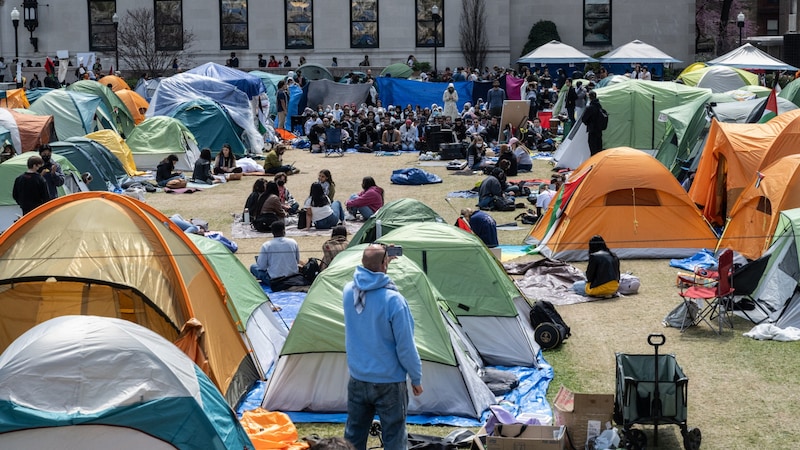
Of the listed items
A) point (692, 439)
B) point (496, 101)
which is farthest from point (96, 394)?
point (496, 101)

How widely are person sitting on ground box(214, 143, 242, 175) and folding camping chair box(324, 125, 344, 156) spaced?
4968 mm

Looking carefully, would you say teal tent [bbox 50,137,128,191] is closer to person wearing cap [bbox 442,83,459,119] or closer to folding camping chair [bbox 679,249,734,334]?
folding camping chair [bbox 679,249,734,334]

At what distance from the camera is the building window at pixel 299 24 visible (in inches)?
1882

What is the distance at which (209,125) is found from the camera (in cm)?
2948

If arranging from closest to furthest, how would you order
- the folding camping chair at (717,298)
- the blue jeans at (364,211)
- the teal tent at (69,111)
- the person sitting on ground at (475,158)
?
the folding camping chair at (717,298) < the blue jeans at (364,211) < the person sitting on ground at (475,158) < the teal tent at (69,111)

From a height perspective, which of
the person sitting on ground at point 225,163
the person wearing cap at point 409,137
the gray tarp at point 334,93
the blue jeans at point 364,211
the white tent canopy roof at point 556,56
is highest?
the white tent canopy roof at point 556,56

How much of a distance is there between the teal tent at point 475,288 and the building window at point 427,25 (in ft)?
118

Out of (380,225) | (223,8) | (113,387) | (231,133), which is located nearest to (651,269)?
(380,225)

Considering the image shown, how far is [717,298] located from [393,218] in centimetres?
409

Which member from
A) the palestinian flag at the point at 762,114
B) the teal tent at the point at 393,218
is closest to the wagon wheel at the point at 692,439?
the teal tent at the point at 393,218

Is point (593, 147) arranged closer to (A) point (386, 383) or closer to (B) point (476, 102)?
(B) point (476, 102)

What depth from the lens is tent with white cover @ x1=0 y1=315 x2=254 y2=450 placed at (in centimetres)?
737

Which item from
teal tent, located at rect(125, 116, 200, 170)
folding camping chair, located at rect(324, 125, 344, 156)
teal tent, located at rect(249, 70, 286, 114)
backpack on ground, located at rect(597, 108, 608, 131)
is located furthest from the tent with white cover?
teal tent, located at rect(249, 70, 286, 114)

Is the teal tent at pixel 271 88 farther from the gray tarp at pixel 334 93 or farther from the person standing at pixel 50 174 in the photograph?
the person standing at pixel 50 174
